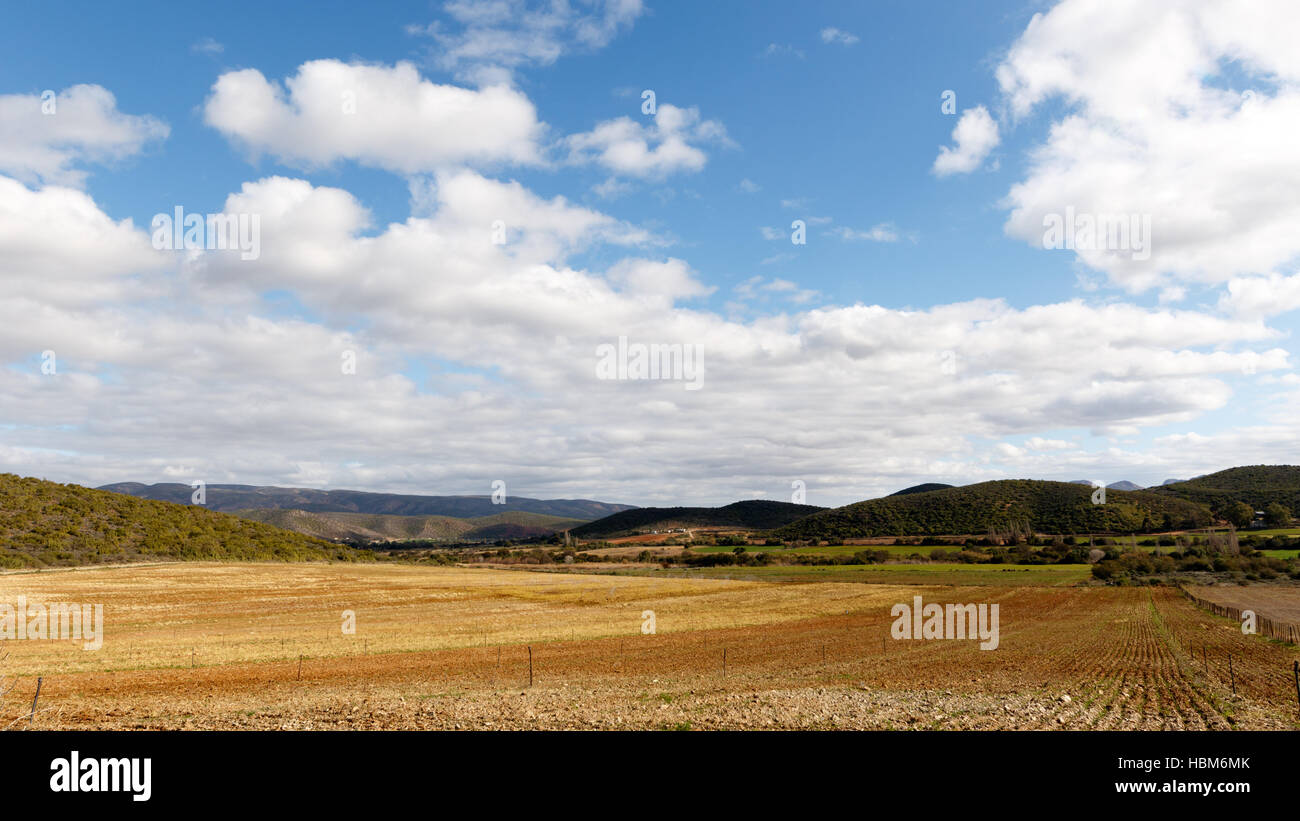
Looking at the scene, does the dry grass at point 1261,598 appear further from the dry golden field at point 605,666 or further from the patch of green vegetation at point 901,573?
the patch of green vegetation at point 901,573

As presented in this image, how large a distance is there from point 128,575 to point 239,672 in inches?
2572

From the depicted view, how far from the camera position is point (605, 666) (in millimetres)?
33438

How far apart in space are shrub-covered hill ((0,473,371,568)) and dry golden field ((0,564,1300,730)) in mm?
17959

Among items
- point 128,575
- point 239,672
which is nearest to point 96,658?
point 239,672

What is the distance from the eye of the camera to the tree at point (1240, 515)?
161 m

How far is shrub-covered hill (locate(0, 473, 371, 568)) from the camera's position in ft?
294

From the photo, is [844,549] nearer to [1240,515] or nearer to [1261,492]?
[1240,515]

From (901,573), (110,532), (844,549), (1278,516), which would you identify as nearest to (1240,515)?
(1278,516)

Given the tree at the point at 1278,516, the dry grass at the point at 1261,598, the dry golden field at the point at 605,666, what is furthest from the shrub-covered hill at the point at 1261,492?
the dry golden field at the point at 605,666

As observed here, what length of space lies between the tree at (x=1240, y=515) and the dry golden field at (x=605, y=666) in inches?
4913

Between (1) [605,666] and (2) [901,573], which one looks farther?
(2) [901,573]

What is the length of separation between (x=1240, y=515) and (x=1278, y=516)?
6.93 metres
